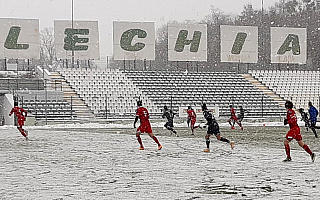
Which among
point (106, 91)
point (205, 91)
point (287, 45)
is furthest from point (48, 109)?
point (287, 45)

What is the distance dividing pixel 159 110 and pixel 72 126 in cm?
894

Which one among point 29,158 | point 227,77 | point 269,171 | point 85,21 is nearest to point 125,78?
point 85,21

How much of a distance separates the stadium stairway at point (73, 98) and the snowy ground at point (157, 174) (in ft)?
74.7

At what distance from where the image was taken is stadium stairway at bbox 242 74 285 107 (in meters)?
47.5

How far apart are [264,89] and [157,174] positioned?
40159mm

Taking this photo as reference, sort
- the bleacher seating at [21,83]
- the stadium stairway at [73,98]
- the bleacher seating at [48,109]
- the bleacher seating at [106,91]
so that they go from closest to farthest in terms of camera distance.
Result: the bleacher seating at [48,109]
the stadium stairway at [73,98]
the bleacher seating at [106,91]
the bleacher seating at [21,83]

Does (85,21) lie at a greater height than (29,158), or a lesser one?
greater

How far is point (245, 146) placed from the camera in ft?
60.6

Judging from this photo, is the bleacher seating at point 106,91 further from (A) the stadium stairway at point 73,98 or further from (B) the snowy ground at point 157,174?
(B) the snowy ground at point 157,174

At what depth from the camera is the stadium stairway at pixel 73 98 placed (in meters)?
40.1

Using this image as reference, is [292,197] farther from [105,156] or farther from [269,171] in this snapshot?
[105,156]

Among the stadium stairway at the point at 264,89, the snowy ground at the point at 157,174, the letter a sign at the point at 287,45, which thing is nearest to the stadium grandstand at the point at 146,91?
the stadium stairway at the point at 264,89

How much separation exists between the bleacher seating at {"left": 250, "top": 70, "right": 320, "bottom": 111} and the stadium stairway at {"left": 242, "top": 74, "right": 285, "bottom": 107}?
38 cm

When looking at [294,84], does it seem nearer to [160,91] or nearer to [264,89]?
[264,89]
